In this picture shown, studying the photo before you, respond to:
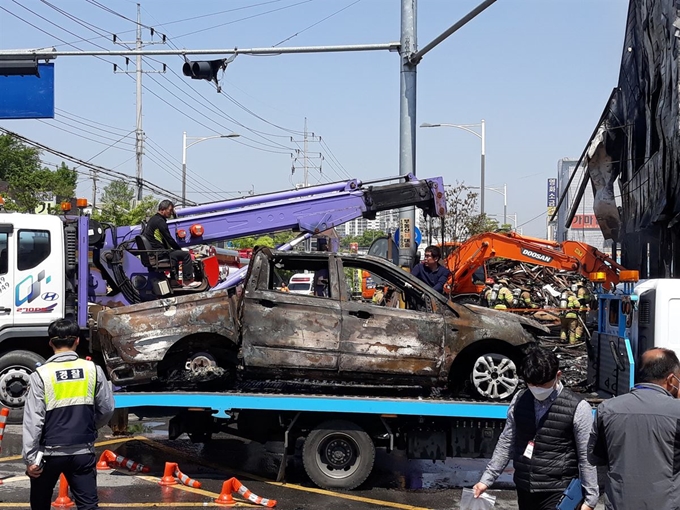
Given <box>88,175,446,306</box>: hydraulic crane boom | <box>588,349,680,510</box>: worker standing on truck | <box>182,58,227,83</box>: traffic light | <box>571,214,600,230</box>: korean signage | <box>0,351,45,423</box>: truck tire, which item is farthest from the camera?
<box>571,214,600,230</box>: korean signage

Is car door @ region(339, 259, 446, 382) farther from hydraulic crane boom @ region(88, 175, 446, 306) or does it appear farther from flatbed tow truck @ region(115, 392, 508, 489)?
hydraulic crane boom @ region(88, 175, 446, 306)

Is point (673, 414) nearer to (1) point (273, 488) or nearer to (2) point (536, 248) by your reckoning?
(1) point (273, 488)

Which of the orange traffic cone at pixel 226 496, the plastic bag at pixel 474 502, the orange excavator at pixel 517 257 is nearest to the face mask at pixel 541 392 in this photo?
the plastic bag at pixel 474 502

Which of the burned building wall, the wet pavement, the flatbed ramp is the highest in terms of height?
the burned building wall

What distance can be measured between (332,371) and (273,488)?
133cm

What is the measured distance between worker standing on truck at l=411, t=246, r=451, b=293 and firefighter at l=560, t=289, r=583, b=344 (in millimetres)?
2800

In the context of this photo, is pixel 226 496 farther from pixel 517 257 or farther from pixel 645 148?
pixel 645 148

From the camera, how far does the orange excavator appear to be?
16.1 meters

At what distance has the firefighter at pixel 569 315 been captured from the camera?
1280 cm

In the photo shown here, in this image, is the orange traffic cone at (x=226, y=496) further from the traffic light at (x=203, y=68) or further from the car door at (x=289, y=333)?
the traffic light at (x=203, y=68)

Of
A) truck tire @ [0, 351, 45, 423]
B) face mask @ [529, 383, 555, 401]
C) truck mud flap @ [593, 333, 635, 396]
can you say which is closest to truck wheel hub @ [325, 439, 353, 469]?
truck mud flap @ [593, 333, 635, 396]

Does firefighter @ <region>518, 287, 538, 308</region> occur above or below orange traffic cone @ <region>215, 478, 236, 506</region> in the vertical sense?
above

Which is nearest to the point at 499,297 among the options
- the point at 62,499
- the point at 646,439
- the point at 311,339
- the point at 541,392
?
the point at 311,339

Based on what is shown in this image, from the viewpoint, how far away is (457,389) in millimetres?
9312
